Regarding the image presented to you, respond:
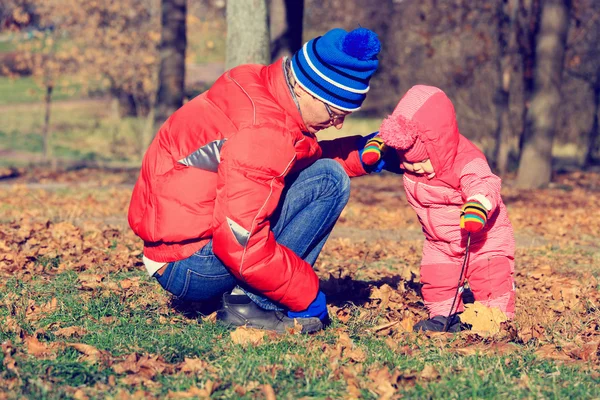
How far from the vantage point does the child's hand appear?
3.54m

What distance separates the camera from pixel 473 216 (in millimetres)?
3557

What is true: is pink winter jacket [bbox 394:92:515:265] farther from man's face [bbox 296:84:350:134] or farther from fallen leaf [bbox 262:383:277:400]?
fallen leaf [bbox 262:383:277:400]

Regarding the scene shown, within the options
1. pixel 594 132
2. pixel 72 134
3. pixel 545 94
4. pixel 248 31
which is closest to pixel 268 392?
pixel 248 31

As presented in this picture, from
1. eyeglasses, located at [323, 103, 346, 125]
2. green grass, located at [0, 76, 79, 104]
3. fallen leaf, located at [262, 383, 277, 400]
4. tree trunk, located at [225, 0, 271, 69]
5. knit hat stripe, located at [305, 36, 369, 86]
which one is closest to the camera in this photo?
fallen leaf, located at [262, 383, 277, 400]

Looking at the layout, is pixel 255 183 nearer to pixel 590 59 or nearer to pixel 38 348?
pixel 38 348

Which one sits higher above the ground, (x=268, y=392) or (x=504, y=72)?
(x=268, y=392)

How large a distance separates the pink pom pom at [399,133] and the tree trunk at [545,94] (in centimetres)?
842

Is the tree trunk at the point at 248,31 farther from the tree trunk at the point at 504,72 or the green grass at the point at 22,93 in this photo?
the green grass at the point at 22,93

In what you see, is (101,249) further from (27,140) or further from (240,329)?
(27,140)

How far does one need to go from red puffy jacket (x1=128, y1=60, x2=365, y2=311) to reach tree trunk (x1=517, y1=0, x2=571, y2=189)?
345 inches

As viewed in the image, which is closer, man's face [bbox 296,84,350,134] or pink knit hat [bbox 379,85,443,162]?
man's face [bbox 296,84,350,134]

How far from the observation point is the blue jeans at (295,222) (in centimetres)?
375

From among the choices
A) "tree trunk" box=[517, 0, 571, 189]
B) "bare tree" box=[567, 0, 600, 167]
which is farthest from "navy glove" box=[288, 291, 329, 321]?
"bare tree" box=[567, 0, 600, 167]

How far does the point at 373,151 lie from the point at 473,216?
0.73m
